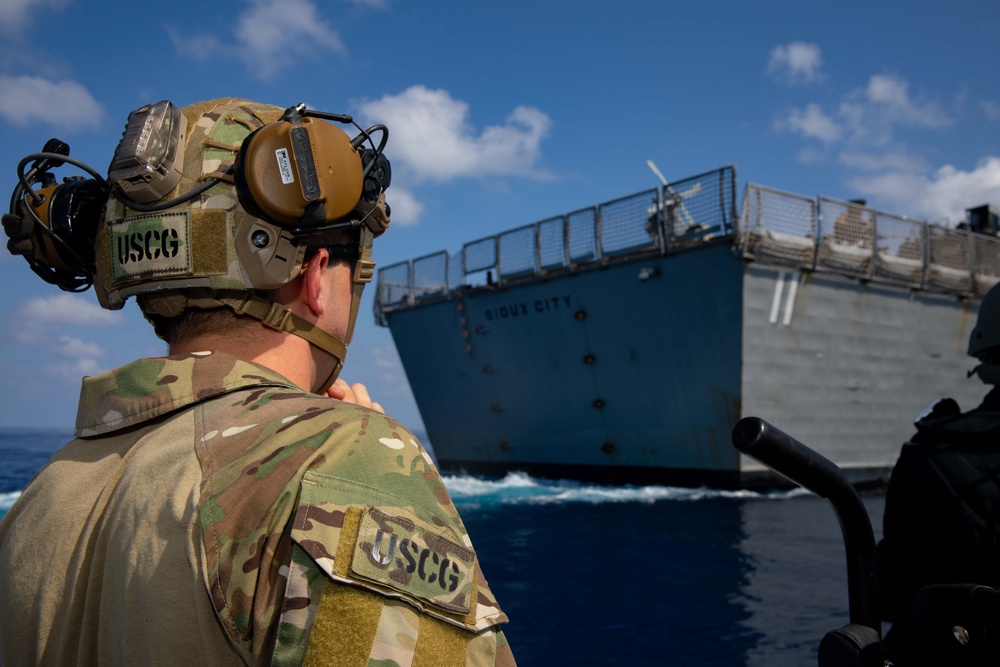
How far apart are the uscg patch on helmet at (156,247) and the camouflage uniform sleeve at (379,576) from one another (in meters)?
0.58

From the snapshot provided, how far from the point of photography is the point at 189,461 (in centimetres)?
114

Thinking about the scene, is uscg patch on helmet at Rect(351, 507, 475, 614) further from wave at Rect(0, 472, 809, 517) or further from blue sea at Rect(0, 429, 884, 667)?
wave at Rect(0, 472, 809, 517)

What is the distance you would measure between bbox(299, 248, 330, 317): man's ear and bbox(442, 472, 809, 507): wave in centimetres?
1564

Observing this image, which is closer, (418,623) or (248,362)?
(418,623)

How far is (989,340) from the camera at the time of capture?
2.85 metres

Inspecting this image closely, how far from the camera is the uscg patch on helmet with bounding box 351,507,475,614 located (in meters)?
0.98

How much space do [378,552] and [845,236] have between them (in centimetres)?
1873

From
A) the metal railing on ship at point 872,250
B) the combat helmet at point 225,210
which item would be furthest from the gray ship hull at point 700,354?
the combat helmet at point 225,210

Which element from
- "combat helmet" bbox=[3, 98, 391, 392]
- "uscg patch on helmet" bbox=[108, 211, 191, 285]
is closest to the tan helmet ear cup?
"combat helmet" bbox=[3, 98, 391, 392]

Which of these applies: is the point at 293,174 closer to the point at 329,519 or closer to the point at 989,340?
the point at 329,519

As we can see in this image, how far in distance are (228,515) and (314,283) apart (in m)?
0.56

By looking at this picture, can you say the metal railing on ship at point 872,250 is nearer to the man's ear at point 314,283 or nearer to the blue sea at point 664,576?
the blue sea at point 664,576

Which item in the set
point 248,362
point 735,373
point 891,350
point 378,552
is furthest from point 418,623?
point 891,350

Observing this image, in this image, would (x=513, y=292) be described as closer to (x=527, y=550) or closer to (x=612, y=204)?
(x=612, y=204)
